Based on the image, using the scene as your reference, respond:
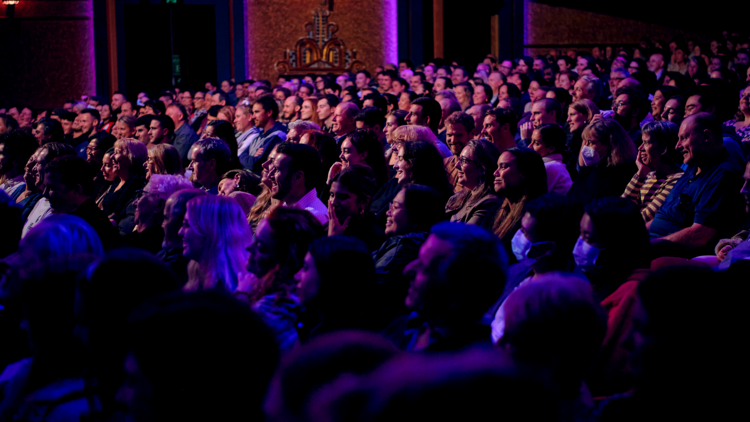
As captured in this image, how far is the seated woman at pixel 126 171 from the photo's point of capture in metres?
5.10

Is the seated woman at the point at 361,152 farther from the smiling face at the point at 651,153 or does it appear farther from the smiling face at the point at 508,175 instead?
the smiling face at the point at 651,153

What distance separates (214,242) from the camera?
9.52 ft

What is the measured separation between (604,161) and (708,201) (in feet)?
3.15

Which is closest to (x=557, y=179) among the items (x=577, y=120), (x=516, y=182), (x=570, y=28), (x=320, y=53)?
(x=516, y=182)

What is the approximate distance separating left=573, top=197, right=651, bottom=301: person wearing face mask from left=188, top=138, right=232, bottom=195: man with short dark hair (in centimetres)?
287

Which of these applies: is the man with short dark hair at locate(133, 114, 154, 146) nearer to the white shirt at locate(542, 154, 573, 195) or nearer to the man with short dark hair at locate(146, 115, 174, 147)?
the man with short dark hair at locate(146, 115, 174, 147)

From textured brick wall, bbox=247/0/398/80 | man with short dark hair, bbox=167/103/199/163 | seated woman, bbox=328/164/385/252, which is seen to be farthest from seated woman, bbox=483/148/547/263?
textured brick wall, bbox=247/0/398/80

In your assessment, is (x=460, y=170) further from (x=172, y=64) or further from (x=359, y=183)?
(x=172, y=64)

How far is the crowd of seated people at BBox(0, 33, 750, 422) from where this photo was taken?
1.26 meters

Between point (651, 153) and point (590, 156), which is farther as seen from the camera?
point (590, 156)

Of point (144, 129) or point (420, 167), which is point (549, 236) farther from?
point (144, 129)

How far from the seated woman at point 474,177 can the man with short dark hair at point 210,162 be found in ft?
5.17

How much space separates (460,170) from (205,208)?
1670 millimetres

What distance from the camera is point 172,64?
611 inches
